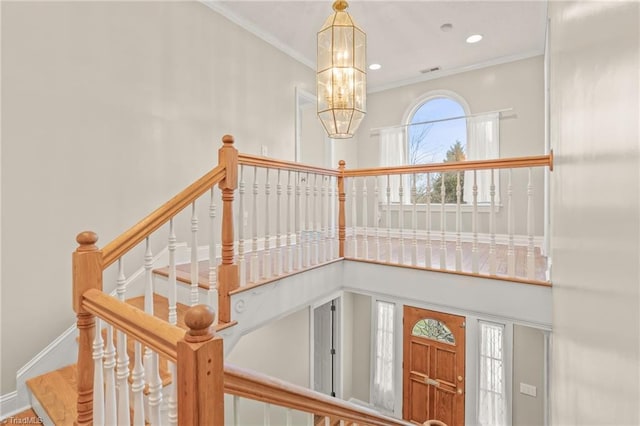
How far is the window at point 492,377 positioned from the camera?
13.0ft

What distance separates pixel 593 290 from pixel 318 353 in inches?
184

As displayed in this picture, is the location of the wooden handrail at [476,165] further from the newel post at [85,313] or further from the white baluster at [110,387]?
the white baluster at [110,387]

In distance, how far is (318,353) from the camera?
5.04 meters

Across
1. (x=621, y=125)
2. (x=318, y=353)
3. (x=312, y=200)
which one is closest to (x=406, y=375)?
(x=318, y=353)

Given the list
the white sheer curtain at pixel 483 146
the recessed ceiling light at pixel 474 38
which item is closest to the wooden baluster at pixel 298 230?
the white sheer curtain at pixel 483 146

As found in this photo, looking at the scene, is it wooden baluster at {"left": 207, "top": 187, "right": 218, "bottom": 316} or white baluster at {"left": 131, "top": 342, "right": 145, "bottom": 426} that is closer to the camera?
white baluster at {"left": 131, "top": 342, "right": 145, "bottom": 426}

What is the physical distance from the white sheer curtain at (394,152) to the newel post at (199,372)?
183 inches

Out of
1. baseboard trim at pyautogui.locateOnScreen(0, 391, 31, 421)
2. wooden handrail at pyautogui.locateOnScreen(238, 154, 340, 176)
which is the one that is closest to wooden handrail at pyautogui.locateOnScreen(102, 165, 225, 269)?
wooden handrail at pyautogui.locateOnScreen(238, 154, 340, 176)

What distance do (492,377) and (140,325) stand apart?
176 inches

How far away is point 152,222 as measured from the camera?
156 cm

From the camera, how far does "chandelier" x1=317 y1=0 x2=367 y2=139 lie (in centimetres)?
249

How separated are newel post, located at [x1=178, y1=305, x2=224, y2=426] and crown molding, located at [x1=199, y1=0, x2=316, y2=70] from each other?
3.52 meters

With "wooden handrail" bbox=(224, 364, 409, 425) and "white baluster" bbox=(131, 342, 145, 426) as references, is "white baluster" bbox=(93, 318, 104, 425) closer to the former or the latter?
"white baluster" bbox=(131, 342, 145, 426)

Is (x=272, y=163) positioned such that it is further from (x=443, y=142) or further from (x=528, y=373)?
(x=528, y=373)
